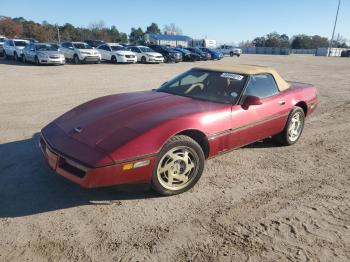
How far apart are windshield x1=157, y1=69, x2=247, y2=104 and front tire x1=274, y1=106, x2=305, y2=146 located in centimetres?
128

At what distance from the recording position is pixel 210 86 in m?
4.81

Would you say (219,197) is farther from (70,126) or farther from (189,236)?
(70,126)

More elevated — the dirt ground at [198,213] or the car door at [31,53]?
the car door at [31,53]

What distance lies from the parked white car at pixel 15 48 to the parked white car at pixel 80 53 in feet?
8.88

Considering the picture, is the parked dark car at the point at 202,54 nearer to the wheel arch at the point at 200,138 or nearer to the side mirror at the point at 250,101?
the side mirror at the point at 250,101

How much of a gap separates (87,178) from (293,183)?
2603 mm

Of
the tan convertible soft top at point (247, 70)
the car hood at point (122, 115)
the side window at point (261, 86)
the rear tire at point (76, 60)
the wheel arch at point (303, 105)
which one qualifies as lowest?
the rear tire at point (76, 60)

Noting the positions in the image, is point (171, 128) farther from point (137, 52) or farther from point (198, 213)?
point (137, 52)

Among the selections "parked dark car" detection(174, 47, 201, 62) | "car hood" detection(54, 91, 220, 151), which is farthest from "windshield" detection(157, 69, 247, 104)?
"parked dark car" detection(174, 47, 201, 62)

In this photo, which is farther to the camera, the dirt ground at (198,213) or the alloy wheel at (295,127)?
the alloy wheel at (295,127)

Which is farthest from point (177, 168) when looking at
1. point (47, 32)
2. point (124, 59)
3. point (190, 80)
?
point (47, 32)

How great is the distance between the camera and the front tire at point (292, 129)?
17.7 ft

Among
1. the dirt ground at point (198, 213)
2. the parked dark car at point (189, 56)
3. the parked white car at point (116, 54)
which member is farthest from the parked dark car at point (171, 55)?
the dirt ground at point (198, 213)

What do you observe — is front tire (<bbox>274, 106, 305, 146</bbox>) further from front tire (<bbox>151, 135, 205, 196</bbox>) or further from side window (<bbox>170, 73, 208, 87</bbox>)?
front tire (<bbox>151, 135, 205, 196</bbox>)
